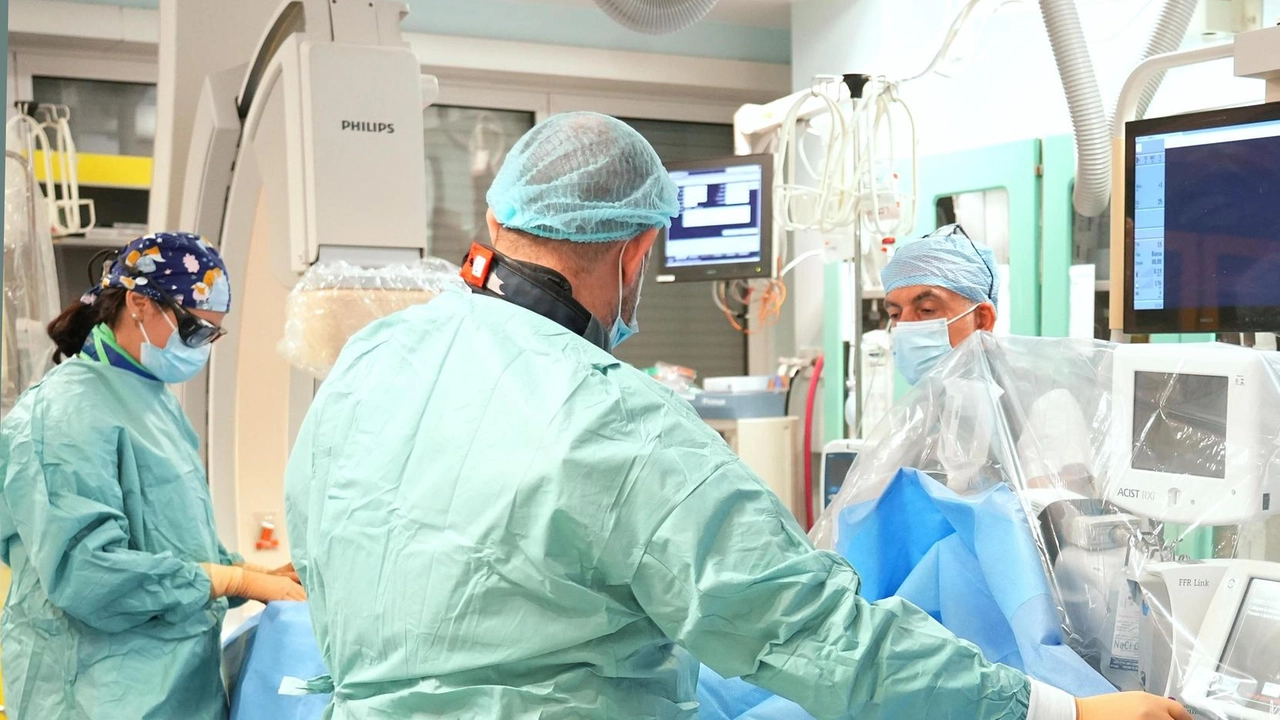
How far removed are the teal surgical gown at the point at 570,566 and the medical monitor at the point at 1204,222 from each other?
75 centimetres

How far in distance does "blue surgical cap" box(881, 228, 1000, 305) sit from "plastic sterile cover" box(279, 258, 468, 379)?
1000mm

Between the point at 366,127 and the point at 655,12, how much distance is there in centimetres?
120

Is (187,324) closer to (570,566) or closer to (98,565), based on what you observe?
(98,565)

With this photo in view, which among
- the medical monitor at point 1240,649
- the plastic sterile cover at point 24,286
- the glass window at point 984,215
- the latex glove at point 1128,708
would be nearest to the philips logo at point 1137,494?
the medical monitor at point 1240,649

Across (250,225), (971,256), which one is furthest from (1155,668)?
(250,225)

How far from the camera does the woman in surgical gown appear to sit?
6.57ft

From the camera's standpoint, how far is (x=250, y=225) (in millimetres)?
2740

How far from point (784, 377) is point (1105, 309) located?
149 cm

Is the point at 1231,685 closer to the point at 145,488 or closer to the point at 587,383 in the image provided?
the point at 587,383

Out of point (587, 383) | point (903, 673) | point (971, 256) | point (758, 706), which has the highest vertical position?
point (971, 256)

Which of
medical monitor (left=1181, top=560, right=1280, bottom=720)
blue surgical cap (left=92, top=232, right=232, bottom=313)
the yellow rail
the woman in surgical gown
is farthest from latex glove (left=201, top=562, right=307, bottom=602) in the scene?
the yellow rail

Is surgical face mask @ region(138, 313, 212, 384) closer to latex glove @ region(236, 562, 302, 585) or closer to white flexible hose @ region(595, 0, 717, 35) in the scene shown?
latex glove @ region(236, 562, 302, 585)

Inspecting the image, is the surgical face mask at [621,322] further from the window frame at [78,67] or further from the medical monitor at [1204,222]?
the window frame at [78,67]

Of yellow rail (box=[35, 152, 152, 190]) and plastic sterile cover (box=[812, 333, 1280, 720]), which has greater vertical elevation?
yellow rail (box=[35, 152, 152, 190])
